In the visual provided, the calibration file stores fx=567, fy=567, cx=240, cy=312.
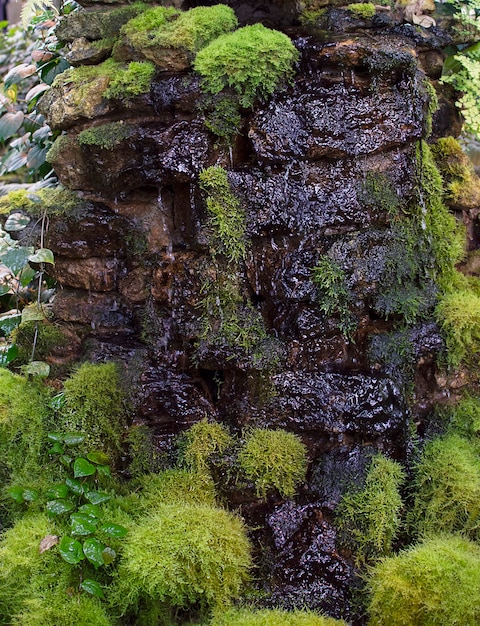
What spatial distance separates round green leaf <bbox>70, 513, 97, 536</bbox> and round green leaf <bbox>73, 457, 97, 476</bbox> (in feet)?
0.74

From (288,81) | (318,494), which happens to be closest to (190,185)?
(288,81)

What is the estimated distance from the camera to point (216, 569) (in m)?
2.66

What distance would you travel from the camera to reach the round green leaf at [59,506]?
272 cm

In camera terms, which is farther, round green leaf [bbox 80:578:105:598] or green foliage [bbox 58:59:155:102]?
green foliage [bbox 58:59:155:102]

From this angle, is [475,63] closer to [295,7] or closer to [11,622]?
[295,7]

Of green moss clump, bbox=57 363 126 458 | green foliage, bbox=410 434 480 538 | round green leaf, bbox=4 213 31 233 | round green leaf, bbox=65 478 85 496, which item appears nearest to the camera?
round green leaf, bbox=65 478 85 496

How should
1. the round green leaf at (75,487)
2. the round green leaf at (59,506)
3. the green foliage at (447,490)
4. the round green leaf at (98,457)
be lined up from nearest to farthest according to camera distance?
1. the round green leaf at (59,506)
2. the round green leaf at (75,487)
3. the round green leaf at (98,457)
4. the green foliage at (447,490)

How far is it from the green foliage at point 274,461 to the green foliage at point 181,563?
36cm

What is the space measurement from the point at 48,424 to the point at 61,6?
3524 mm

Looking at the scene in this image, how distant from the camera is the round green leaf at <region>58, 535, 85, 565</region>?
2.49 metres

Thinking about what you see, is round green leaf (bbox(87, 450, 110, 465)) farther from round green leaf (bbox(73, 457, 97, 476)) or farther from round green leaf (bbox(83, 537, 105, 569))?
round green leaf (bbox(83, 537, 105, 569))

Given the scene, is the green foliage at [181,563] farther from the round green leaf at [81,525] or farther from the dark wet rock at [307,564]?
the dark wet rock at [307,564]

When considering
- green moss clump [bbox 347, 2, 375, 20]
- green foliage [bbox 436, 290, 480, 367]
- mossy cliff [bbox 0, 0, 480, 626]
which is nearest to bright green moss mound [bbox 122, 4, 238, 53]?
mossy cliff [bbox 0, 0, 480, 626]

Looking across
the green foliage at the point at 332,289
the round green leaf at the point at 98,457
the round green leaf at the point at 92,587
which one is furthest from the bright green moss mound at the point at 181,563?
the green foliage at the point at 332,289
